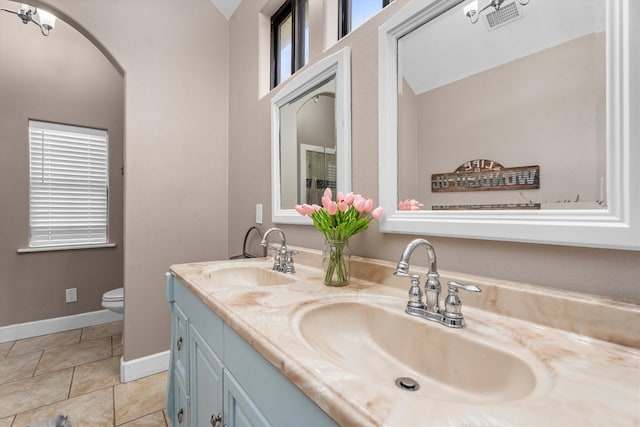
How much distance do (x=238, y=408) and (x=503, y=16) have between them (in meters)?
1.20

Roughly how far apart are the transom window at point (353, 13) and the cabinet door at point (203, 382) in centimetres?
136

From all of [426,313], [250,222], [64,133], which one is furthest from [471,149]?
[64,133]

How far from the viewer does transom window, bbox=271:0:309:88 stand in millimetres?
1715

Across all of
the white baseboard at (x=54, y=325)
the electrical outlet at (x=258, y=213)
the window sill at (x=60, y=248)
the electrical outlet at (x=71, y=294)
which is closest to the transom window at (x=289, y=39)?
the electrical outlet at (x=258, y=213)

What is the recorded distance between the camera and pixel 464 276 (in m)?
0.81

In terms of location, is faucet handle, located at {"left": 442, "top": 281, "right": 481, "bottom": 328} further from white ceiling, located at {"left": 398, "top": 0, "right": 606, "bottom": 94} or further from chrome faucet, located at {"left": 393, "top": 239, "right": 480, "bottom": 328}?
white ceiling, located at {"left": 398, "top": 0, "right": 606, "bottom": 94}

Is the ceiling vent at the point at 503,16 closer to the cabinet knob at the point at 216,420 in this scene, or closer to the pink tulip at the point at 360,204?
the pink tulip at the point at 360,204

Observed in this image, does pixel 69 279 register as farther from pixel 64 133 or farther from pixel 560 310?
pixel 560 310

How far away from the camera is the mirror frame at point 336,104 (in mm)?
1205

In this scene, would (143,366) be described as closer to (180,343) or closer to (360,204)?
(180,343)

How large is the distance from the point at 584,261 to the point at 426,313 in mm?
344

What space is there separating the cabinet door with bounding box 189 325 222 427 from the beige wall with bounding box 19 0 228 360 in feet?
3.49

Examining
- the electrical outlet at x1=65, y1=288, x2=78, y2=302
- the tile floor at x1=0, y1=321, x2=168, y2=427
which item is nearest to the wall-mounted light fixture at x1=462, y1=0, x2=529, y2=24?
the tile floor at x1=0, y1=321, x2=168, y2=427

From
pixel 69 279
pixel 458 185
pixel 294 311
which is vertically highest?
pixel 458 185
